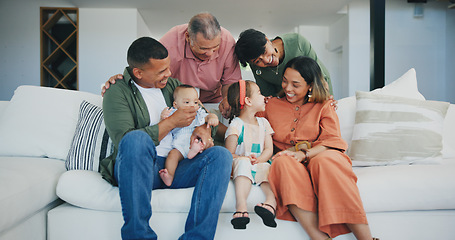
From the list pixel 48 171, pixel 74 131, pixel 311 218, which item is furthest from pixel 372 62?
pixel 48 171

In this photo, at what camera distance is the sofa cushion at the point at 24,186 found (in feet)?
3.72

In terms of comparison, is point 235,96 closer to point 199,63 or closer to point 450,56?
point 199,63

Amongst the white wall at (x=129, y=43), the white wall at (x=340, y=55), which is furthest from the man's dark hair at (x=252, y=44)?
the white wall at (x=340, y=55)

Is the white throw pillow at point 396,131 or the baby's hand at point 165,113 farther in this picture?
the white throw pillow at point 396,131

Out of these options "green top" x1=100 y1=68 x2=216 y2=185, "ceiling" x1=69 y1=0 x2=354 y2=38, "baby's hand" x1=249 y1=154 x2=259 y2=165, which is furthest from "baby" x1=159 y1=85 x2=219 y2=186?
"ceiling" x1=69 y1=0 x2=354 y2=38

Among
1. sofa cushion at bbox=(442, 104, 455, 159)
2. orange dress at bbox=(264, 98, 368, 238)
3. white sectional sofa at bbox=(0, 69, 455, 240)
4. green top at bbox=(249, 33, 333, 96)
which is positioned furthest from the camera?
green top at bbox=(249, 33, 333, 96)

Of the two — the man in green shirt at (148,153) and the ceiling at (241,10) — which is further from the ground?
the ceiling at (241,10)

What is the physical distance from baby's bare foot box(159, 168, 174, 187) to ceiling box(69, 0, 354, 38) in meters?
4.49

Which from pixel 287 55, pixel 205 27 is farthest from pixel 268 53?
pixel 205 27

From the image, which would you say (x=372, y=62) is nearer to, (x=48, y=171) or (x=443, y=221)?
(x=443, y=221)

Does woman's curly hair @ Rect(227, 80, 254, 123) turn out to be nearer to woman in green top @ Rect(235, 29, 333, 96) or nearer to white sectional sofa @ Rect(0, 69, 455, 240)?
woman in green top @ Rect(235, 29, 333, 96)

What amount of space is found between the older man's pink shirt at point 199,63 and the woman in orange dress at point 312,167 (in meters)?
0.39

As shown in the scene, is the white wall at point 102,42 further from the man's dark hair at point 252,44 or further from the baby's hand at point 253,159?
the baby's hand at point 253,159

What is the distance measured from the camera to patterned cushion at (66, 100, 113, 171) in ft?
5.24
